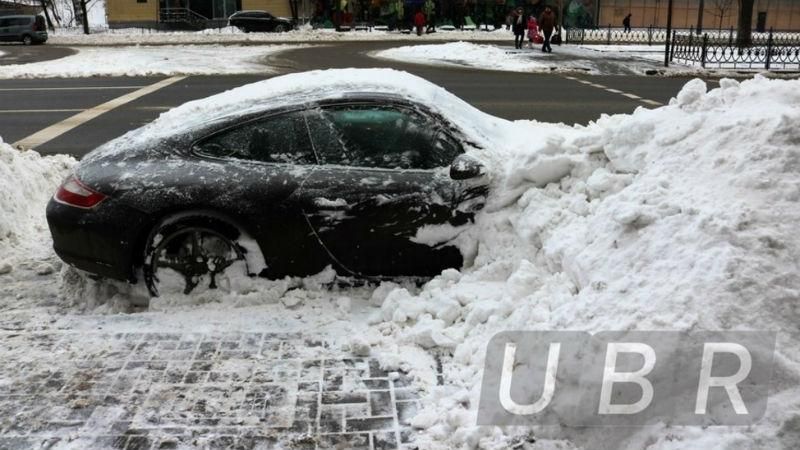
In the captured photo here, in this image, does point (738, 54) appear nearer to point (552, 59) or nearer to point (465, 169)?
point (552, 59)

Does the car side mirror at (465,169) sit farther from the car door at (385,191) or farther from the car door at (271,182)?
the car door at (271,182)

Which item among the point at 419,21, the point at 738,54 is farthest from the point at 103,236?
the point at 419,21

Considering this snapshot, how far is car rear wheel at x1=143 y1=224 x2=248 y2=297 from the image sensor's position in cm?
489

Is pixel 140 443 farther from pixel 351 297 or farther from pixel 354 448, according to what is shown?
pixel 351 297

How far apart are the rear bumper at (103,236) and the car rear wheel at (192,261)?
12cm

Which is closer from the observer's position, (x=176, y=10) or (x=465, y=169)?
(x=465, y=169)

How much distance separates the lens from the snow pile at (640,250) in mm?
3326

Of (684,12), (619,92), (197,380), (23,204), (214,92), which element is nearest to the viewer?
(197,380)

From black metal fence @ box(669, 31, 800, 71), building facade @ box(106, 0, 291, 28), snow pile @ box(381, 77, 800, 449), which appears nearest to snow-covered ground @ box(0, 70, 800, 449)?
snow pile @ box(381, 77, 800, 449)

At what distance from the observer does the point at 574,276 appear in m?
4.12

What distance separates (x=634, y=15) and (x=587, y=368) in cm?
5499

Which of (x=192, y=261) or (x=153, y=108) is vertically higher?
(x=153, y=108)

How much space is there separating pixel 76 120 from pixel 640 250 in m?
11.2

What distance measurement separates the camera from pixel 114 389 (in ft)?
13.1
